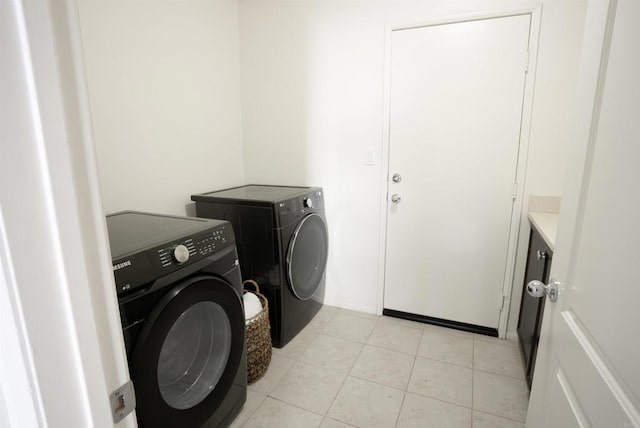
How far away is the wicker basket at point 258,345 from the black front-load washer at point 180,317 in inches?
8.5

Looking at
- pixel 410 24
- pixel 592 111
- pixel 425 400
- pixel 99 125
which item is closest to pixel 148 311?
pixel 99 125

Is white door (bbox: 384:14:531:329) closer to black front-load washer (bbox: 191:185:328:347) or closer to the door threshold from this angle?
the door threshold

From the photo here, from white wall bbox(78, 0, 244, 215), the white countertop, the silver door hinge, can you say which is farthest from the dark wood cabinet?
white wall bbox(78, 0, 244, 215)

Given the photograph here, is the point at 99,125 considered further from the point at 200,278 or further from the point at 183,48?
the point at 200,278

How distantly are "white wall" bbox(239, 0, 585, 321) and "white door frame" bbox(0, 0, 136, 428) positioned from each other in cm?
205

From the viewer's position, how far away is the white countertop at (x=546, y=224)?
145 cm

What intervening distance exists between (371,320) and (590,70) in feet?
6.74

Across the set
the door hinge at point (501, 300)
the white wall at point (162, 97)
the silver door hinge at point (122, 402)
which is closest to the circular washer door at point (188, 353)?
the silver door hinge at point (122, 402)

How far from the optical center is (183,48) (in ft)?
6.76

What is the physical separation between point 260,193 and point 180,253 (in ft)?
3.68

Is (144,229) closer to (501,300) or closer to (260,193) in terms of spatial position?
(260,193)

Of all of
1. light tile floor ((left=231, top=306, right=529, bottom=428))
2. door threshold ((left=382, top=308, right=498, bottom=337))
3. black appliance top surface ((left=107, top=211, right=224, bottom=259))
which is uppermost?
black appliance top surface ((left=107, top=211, right=224, bottom=259))

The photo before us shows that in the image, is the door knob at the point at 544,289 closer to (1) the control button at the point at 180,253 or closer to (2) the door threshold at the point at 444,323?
(1) the control button at the point at 180,253

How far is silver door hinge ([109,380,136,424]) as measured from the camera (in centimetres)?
50
